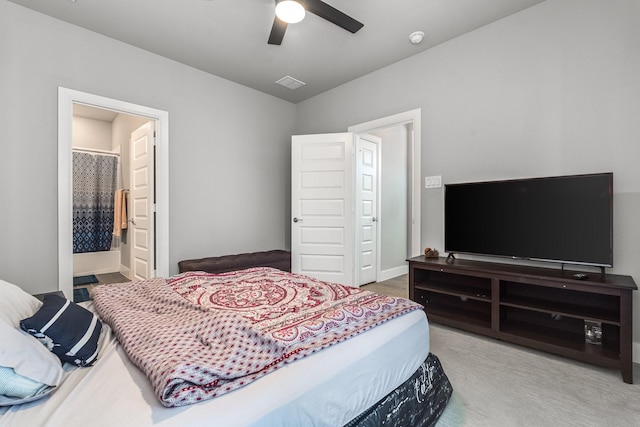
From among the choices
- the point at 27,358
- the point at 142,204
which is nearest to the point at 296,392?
the point at 27,358

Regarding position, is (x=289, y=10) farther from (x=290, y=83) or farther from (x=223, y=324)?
(x=223, y=324)

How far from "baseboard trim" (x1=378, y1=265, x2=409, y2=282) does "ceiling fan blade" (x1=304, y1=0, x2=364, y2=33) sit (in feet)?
11.5

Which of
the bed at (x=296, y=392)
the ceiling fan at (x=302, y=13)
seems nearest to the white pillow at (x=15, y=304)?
the bed at (x=296, y=392)

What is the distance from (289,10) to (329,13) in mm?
301

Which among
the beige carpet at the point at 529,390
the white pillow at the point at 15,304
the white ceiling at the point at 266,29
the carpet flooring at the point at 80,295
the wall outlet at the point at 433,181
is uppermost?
the white ceiling at the point at 266,29

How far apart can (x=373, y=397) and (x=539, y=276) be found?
1766mm

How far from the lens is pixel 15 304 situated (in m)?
1.32

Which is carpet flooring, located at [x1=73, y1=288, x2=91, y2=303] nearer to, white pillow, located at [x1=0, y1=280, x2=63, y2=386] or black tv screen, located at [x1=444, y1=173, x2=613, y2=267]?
white pillow, located at [x1=0, y1=280, x2=63, y2=386]

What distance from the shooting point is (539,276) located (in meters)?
2.26

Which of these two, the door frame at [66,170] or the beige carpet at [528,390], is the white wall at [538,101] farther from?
the door frame at [66,170]

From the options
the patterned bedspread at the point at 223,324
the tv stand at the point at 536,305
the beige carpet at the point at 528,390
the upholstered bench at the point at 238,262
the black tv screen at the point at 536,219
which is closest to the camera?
the patterned bedspread at the point at 223,324

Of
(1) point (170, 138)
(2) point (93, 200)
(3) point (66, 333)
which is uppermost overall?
(1) point (170, 138)

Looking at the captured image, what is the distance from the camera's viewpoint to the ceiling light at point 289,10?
2.11m

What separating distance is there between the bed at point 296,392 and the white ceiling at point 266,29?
2.48 meters
